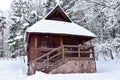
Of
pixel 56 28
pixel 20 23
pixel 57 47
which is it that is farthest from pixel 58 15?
pixel 20 23

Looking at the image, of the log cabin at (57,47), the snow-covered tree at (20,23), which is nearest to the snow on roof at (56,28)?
the log cabin at (57,47)

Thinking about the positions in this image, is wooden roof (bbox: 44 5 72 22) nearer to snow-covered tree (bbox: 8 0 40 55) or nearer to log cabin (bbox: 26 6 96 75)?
log cabin (bbox: 26 6 96 75)

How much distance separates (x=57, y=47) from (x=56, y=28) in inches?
64.5

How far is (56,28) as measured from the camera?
17766mm

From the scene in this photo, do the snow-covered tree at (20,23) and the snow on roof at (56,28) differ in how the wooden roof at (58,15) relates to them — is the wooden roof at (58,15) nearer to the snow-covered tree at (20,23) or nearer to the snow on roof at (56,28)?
the snow on roof at (56,28)

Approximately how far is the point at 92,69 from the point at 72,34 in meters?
3.29

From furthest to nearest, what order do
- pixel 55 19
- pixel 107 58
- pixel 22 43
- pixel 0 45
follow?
pixel 0 45 < pixel 22 43 < pixel 107 58 < pixel 55 19

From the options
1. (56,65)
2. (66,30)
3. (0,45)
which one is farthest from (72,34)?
(0,45)

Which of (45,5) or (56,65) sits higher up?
(45,5)

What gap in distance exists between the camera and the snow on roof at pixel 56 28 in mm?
16594

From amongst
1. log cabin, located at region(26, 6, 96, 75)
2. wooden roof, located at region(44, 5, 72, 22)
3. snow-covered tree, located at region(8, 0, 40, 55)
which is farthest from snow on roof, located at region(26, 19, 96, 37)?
snow-covered tree, located at region(8, 0, 40, 55)

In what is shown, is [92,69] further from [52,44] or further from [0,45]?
[0,45]

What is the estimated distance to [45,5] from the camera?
33.4m

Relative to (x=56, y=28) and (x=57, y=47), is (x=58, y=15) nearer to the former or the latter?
(x=56, y=28)
